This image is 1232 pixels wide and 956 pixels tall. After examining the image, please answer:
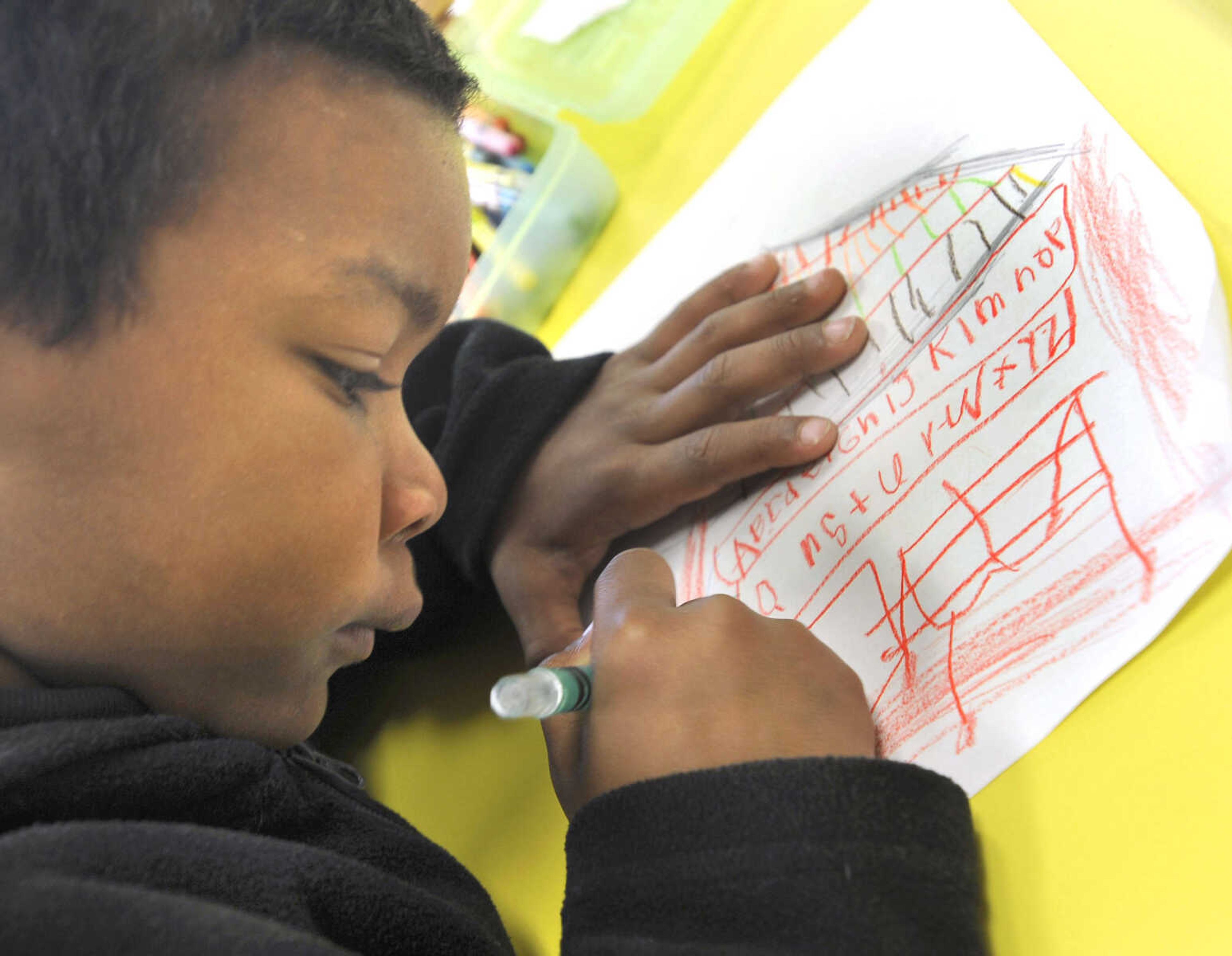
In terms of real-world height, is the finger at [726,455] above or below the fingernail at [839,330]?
below

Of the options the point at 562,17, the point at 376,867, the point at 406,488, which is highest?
the point at 562,17

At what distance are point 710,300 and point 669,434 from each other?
4.0 inches

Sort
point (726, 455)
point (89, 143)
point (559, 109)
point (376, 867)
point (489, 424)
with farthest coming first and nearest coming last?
point (559, 109) → point (489, 424) → point (726, 455) → point (376, 867) → point (89, 143)

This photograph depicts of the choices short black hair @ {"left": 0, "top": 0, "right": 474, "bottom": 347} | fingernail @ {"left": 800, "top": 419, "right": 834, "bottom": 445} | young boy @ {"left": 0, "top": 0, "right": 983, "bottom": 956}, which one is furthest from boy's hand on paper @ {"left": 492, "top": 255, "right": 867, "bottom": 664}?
short black hair @ {"left": 0, "top": 0, "right": 474, "bottom": 347}

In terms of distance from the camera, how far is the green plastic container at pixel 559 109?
74 cm

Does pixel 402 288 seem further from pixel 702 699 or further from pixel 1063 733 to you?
pixel 1063 733

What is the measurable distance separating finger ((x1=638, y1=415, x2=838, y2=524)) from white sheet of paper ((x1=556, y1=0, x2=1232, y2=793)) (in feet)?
0.04

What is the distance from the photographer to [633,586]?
0.46 m

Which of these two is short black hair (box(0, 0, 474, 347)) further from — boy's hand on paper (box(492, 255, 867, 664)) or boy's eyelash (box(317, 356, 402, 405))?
boy's hand on paper (box(492, 255, 867, 664))

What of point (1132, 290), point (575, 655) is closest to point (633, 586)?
point (575, 655)

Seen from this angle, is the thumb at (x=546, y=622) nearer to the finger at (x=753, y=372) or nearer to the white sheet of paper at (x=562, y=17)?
the finger at (x=753, y=372)

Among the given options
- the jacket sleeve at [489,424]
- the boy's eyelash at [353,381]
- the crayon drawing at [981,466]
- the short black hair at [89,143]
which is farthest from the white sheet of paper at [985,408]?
the short black hair at [89,143]

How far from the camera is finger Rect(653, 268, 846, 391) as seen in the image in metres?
0.53

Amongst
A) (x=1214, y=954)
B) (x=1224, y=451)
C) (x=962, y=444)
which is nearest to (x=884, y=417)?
(x=962, y=444)
